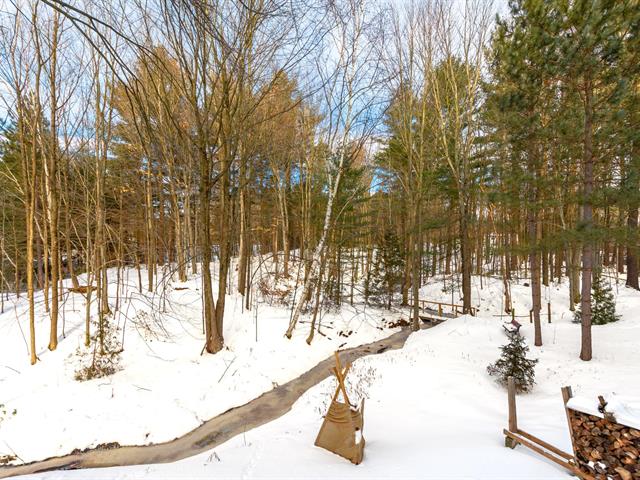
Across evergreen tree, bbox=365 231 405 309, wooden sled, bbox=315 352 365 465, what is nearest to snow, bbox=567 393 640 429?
wooden sled, bbox=315 352 365 465

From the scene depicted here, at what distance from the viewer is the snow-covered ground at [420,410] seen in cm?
371

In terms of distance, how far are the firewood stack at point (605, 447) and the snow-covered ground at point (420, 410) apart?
356 millimetres

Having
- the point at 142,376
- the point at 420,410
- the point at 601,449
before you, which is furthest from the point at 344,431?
the point at 142,376

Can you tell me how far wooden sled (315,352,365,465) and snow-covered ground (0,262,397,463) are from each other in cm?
324

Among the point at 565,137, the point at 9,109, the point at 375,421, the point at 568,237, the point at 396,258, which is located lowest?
the point at 375,421

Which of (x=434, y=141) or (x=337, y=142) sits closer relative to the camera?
(x=337, y=142)

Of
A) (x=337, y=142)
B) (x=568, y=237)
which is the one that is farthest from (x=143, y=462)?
(x=568, y=237)

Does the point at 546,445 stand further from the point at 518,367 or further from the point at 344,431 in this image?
the point at 518,367

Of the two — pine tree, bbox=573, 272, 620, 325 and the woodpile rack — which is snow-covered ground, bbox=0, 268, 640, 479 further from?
pine tree, bbox=573, 272, 620, 325

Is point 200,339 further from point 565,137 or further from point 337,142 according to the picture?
point 565,137

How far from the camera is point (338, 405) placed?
405 cm

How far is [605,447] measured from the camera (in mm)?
3170

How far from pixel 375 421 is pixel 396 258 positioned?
36.2 ft

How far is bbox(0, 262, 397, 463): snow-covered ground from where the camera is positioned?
17.3 feet
